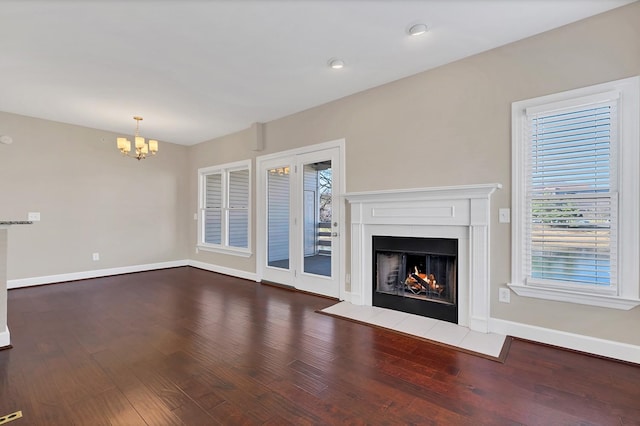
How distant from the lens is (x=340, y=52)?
9.68 feet

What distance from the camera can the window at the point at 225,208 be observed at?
5641mm

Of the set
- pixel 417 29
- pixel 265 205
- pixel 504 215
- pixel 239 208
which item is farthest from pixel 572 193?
pixel 239 208

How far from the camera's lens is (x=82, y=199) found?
5340 mm

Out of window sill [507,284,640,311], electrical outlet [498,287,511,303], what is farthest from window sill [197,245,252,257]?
window sill [507,284,640,311]

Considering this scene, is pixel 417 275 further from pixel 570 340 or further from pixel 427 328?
pixel 570 340

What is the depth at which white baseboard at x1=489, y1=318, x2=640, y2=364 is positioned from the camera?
91.5 inches

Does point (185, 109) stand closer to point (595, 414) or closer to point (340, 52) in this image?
point (340, 52)

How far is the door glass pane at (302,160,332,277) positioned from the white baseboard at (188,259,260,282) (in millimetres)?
1320

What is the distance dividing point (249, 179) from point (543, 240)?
4398mm

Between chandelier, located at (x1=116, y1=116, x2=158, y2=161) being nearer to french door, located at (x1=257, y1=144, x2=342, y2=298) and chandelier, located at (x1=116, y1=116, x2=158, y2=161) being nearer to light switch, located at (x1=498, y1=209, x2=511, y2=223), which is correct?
french door, located at (x1=257, y1=144, x2=342, y2=298)

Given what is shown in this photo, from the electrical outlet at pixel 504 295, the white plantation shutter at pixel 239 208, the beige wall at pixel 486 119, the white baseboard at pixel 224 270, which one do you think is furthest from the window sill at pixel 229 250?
the electrical outlet at pixel 504 295

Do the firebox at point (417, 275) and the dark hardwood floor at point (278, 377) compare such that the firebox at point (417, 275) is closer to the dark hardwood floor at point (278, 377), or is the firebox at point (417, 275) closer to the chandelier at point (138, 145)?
the dark hardwood floor at point (278, 377)

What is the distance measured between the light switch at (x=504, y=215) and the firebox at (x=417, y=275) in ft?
1.55

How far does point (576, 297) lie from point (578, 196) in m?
0.84
